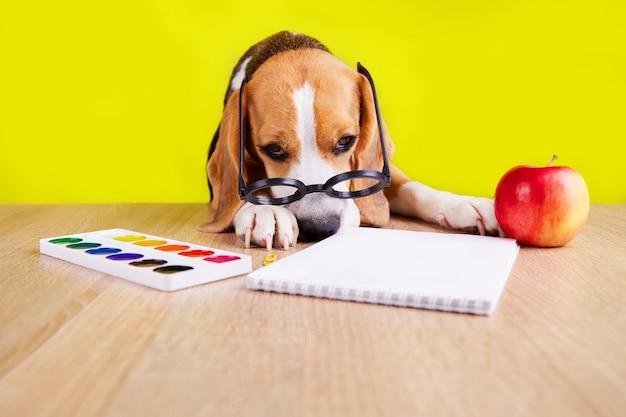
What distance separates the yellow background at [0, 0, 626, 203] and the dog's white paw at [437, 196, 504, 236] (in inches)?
52.8

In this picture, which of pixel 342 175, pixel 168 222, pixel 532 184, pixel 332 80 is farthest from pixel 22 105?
pixel 532 184

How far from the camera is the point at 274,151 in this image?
6.33 feet

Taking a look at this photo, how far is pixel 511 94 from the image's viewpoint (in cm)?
335

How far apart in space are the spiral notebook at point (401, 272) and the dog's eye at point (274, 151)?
0.39 metres

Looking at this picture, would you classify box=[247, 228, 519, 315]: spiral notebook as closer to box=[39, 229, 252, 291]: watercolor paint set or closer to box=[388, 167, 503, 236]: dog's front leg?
box=[39, 229, 252, 291]: watercolor paint set

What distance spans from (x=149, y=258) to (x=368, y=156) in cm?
88

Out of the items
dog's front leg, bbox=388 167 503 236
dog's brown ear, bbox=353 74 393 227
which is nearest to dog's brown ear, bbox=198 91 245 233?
dog's brown ear, bbox=353 74 393 227

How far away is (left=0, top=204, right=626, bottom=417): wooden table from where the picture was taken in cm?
75

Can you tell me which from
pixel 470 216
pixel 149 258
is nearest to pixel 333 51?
pixel 470 216

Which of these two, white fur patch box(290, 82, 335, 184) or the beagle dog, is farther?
white fur patch box(290, 82, 335, 184)

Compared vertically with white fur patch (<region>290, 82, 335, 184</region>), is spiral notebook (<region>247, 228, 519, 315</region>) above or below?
below

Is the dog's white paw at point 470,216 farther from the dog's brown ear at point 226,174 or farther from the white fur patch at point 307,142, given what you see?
the dog's brown ear at point 226,174

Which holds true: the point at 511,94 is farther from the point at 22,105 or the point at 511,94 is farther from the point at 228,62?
the point at 22,105

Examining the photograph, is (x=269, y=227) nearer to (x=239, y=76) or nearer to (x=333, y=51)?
(x=239, y=76)
